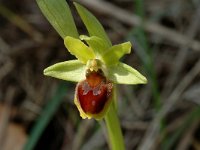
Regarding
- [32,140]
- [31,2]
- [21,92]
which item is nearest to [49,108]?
[32,140]

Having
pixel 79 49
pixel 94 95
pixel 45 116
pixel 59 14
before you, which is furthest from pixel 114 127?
pixel 45 116

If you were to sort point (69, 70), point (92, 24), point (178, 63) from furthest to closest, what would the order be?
point (178, 63) < point (69, 70) < point (92, 24)

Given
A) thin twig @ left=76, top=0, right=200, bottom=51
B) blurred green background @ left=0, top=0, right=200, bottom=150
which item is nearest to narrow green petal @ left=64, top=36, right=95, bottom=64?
blurred green background @ left=0, top=0, right=200, bottom=150

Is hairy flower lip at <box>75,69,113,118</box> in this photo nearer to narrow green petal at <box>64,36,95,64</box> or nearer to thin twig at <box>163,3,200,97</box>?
narrow green petal at <box>64,36,95,64</box>

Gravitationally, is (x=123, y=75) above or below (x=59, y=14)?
below

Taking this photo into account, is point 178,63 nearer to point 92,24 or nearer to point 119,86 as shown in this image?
point 119,86

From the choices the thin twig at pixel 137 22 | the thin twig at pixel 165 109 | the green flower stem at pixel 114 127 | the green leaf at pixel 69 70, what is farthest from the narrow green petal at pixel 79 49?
the thin twig at pixel 137 22
